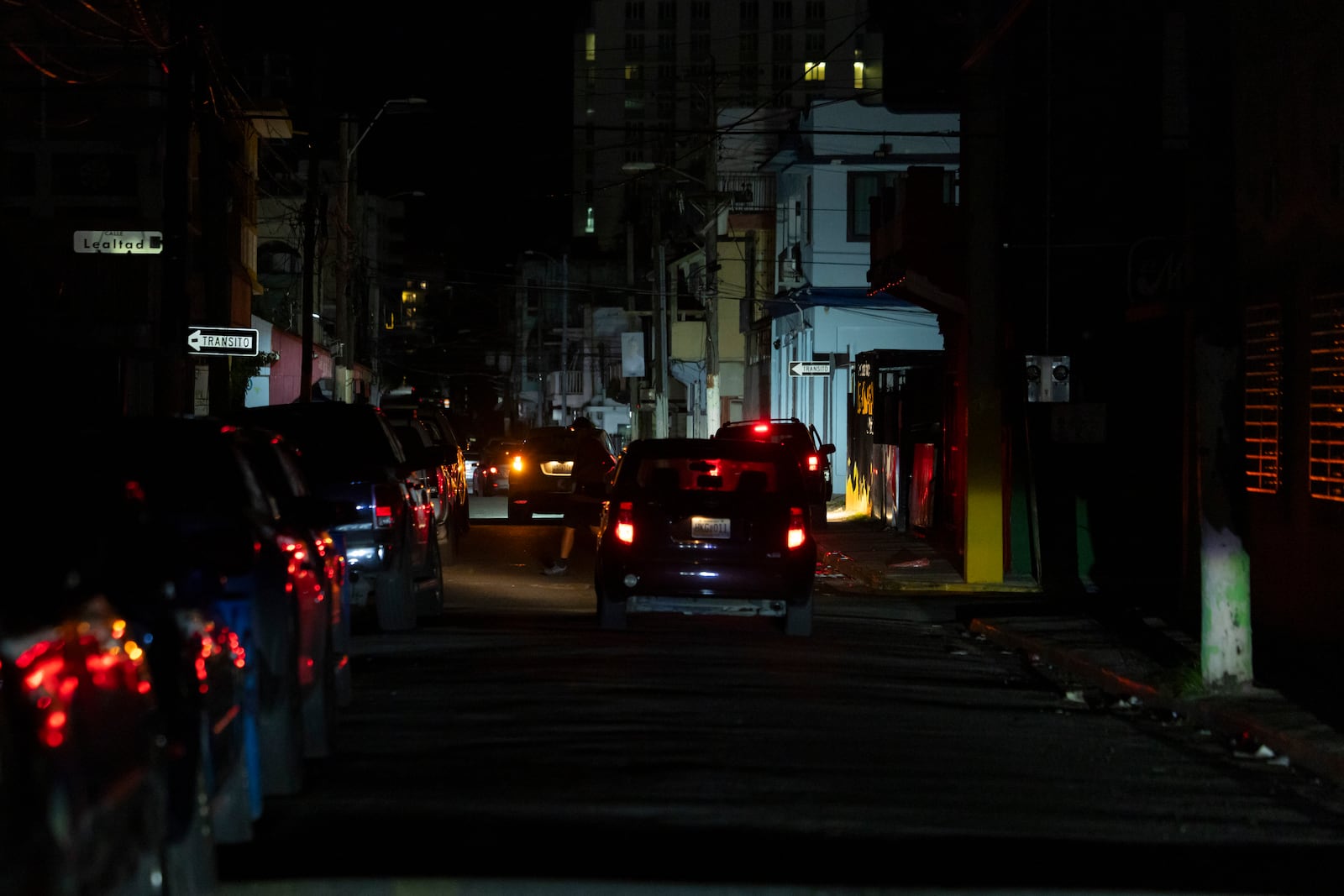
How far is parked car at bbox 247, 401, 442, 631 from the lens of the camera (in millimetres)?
14164

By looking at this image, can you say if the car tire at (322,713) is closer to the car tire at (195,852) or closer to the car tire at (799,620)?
the car tire at (195,852)

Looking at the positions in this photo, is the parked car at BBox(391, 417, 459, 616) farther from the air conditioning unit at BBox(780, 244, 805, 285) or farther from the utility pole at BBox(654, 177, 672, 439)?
the utility pole at BBox(654, 177, 672, 439)

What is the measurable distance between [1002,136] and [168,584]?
18.3m

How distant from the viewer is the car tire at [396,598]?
48.3 ft

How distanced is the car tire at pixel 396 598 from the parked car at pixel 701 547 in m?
1.70

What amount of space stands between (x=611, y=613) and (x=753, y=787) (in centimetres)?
671

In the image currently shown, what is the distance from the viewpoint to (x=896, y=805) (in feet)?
26.9

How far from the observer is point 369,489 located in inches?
558

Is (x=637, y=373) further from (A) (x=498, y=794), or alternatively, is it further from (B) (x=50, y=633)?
(B) (x=50, y=633)

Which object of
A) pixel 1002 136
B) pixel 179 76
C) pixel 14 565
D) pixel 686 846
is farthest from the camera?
pixel 1002 136

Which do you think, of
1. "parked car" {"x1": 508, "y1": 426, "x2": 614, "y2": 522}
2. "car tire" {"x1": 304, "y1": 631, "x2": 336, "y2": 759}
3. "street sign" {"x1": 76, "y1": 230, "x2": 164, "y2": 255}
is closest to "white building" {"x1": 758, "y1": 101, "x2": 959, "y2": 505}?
"parked car" {"x1": 508, "y1": 426, "x2": 614, "y2": 522}

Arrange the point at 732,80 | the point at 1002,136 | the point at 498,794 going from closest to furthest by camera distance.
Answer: the point at 498,794 < the point at 1002,136 < the point at 732,80

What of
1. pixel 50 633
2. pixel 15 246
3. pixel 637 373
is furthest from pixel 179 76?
pixel 637 373

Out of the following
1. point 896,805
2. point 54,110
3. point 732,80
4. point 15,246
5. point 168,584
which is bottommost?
point 896,805
